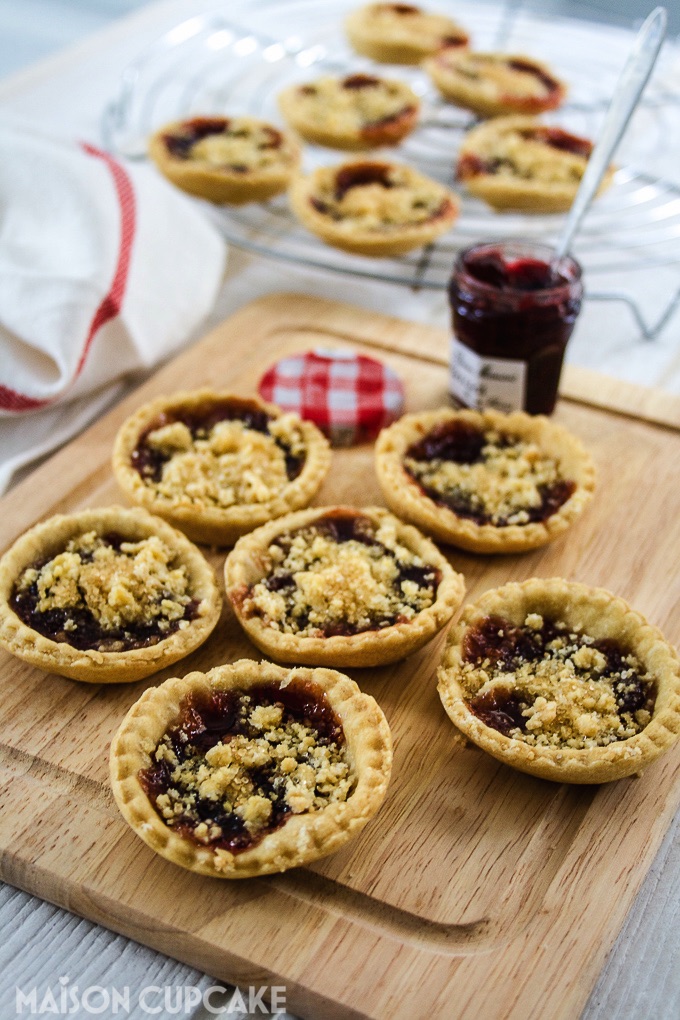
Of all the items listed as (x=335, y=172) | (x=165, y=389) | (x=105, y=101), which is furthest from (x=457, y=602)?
(x=105, y=101)

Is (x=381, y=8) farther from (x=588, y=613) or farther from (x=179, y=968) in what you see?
(x=179, y=968)

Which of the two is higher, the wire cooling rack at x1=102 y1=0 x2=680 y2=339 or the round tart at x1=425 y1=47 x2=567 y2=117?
the round tart at x1=425 y1=47 x2=567 y2=117

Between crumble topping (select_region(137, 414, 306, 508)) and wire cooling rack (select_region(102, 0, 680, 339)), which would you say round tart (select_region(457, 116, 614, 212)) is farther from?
crumble topping (select_region(137, 414, 306, 508))

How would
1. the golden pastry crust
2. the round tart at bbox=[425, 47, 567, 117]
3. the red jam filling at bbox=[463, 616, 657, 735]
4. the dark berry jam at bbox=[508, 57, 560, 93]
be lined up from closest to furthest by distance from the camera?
the red jam filling at bbox=[463, 616, 657, 735] < the golden pastry crust < the round tart at bbox=[425, 47, 567, 117] < the dark berry jam at bbox=[508, 57, 560, 93]

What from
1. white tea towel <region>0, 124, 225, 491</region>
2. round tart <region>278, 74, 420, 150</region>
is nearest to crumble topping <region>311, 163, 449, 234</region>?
round tart <region>278, 74, 420, 150</region>

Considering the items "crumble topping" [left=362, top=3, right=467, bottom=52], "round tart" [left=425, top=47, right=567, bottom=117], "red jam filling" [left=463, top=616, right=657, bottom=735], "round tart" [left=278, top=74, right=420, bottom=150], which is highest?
"crumble topping" [left=362, top=3, right=467, bottom=52]

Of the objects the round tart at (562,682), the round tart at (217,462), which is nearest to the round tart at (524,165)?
the round tart at (217,462)

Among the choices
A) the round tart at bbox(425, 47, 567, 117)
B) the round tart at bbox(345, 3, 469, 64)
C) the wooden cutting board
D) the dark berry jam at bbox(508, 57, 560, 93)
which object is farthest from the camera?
the round tart at bbox(345, 3, 469, 64)

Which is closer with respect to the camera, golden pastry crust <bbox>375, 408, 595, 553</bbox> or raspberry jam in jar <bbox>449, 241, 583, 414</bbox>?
golden pastry crust <bbox>375, 408, 595, 553</bbox>
